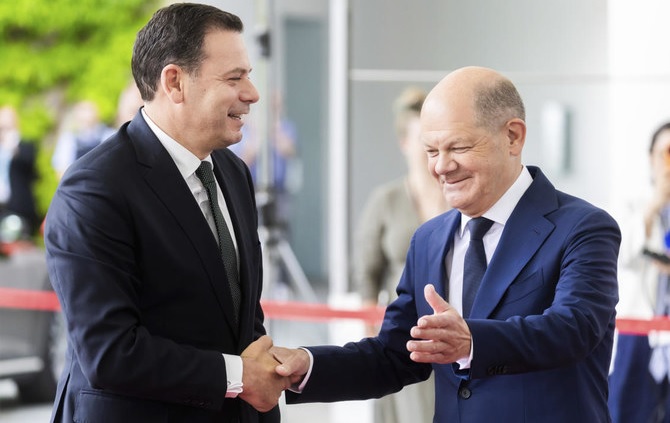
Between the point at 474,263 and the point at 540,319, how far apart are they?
274mm

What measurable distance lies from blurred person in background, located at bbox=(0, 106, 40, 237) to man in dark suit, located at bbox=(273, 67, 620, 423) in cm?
983

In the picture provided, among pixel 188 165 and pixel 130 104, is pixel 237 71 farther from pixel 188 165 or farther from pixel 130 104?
pixel 130 104

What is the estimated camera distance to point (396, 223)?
5.55 meters

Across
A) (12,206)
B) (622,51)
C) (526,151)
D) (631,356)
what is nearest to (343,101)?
(526,151)

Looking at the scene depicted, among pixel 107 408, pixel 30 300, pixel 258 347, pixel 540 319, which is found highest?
pixel 540 319

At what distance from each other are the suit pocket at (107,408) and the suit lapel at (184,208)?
32 cm

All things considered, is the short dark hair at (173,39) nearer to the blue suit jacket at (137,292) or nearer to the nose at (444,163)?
the blue suit jacket at (137,292)

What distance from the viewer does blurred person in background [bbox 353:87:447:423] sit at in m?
5.49

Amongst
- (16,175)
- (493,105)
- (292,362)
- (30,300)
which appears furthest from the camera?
(16,175)

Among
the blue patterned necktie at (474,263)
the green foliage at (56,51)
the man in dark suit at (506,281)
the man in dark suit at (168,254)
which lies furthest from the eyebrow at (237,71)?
the green foliage at (56,51)

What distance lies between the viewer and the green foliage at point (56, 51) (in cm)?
1867

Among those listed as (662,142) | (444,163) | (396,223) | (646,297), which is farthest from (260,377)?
(662,142)

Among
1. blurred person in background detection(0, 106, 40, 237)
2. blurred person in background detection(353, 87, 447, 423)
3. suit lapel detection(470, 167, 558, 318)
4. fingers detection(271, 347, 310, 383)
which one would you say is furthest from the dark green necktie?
blurred person in background detection(0, 106, 40, 237)

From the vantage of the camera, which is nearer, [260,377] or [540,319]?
[540,319]
